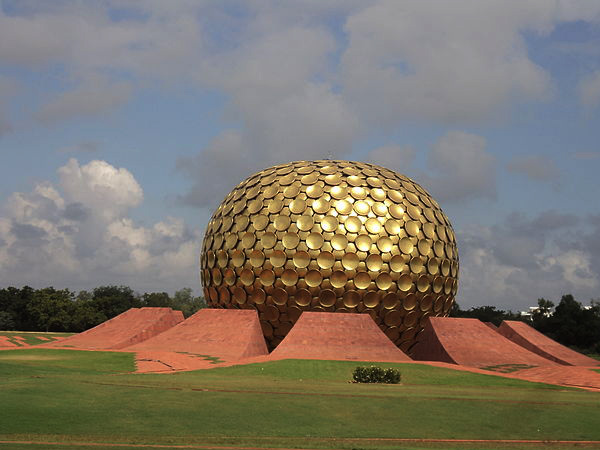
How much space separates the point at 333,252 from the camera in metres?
26.9

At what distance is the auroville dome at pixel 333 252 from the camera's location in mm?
27016

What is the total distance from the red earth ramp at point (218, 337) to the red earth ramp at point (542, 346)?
12.8 metres

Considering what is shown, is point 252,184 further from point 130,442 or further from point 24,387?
point 130,442

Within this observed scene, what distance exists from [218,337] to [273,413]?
1370cm

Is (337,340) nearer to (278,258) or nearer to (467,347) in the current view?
(278,258)

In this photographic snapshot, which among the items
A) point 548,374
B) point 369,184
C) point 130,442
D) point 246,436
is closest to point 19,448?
point 130,442

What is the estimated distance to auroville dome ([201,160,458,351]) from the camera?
27016mm

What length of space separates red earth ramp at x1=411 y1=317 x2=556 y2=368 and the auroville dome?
1274 mm

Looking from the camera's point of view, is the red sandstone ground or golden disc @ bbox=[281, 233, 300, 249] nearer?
the red sandstone ground

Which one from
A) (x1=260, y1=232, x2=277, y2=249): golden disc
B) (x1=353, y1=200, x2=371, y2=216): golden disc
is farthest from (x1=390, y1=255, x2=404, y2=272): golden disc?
(x1=260, y1=232, x2=277, y2=249): golden disc

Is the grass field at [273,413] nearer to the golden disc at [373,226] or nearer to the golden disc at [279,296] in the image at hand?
the golden disc at [279,296]

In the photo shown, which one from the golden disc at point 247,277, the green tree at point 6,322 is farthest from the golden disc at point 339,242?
the green tree at point 6,322

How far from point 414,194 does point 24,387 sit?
20250mm

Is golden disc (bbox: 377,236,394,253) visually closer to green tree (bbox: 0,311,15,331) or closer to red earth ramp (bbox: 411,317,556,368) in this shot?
red earth ramp (bbox: 411,317,556,368)
